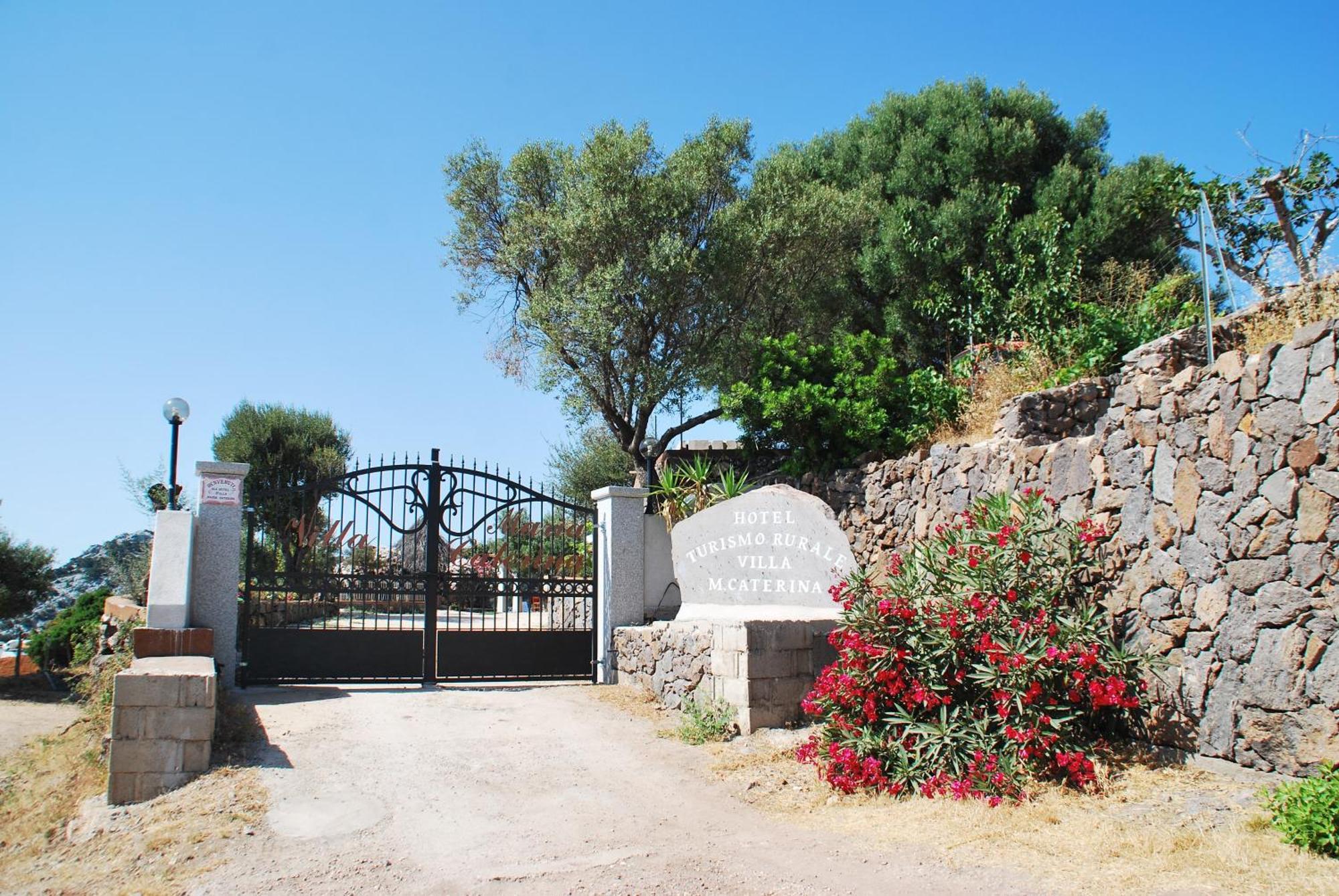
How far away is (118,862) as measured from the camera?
17.0 ft

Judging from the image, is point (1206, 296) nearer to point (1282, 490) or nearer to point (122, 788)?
point (1282, 490)

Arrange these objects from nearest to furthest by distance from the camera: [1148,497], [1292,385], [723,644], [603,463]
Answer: [1292,385] → [1148,497] → [723,644] → [603,463]

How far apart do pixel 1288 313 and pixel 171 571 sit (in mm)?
10410

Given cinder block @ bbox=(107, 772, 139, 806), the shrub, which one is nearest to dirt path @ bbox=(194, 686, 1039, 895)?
cinder block @ bbox=(107, 772, 139, 806)

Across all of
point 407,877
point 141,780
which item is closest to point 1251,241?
point 407,877

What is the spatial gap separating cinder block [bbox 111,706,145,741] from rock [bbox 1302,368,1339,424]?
7.57 metres

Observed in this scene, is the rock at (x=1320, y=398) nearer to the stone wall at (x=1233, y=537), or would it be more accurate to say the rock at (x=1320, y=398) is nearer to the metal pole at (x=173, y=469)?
the stone wall at (x=1233, y=537)

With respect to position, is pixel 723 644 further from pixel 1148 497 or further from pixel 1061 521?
pixel 1148 497

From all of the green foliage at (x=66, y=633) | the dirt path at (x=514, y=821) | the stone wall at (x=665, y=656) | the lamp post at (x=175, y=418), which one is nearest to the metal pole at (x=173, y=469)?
the lamp post at (x=175, y=418)

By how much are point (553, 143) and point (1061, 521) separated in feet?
37.6

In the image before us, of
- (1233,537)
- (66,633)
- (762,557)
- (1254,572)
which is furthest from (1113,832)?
(66,633)

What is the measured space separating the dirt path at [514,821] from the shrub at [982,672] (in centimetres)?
95

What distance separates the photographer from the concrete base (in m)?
6.19

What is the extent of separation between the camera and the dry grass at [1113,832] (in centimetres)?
441
